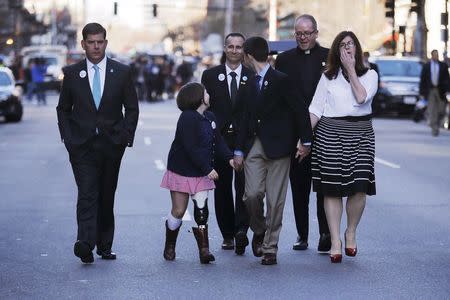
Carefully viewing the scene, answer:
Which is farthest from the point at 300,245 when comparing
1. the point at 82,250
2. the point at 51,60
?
the point at 51,60

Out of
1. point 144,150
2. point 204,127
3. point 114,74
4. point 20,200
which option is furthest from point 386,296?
point 144,150

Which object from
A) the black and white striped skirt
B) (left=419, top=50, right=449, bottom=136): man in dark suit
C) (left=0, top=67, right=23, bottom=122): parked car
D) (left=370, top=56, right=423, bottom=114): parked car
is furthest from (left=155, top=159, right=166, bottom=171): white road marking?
(left=370, top=56, right=423, bottom=114): parked car

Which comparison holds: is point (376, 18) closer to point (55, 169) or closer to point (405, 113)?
point (405, 113)

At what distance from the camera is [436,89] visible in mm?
29391

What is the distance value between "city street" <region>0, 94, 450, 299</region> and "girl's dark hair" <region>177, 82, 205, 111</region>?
1.21 meters

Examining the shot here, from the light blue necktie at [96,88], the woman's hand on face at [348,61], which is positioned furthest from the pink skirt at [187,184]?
the woman's hand on face at [348,61]

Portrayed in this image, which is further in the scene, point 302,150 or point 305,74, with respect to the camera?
point 305,74

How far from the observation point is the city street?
30.4 ft

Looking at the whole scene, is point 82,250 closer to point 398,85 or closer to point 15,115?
point 15,115

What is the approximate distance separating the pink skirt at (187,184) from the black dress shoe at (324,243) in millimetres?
1151

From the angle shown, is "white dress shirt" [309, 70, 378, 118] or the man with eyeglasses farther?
the man with eyeglasses

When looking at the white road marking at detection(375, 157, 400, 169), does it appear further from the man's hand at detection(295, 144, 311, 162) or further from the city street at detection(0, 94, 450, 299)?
the man's hand at detection(295, 144, 311, 162)

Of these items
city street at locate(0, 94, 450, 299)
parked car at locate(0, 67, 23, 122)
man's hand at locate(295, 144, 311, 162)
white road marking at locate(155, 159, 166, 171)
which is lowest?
white road marking at locate(155, 159, 166, 171)

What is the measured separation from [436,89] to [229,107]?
18947 millimetres
